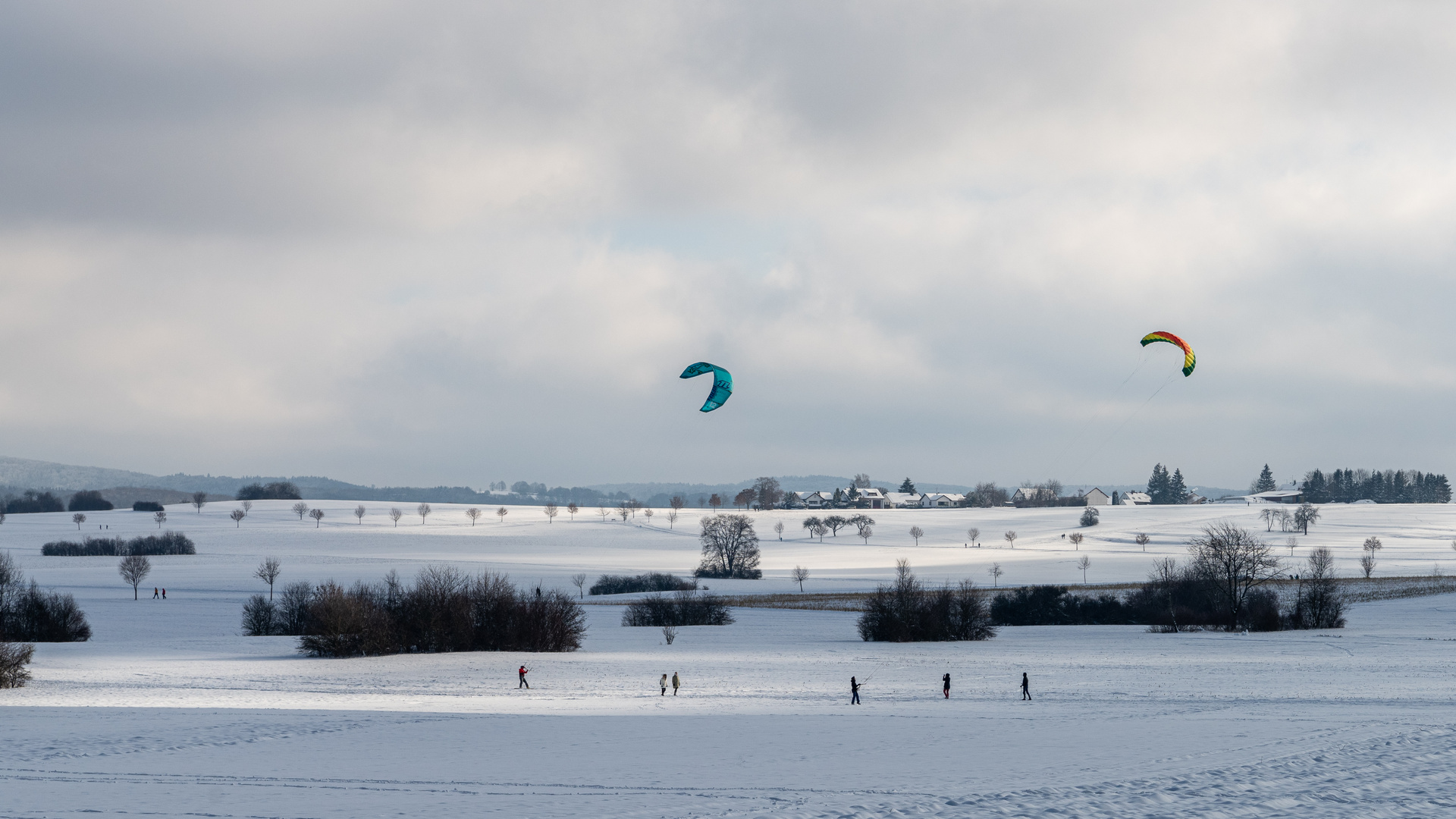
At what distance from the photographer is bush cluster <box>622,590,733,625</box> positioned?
201ft

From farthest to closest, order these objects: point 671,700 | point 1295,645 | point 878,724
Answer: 1. point 1295,645
2. point 671,700
3. point 878,724

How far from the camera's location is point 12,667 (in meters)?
31.6

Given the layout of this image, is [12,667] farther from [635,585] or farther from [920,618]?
[635,585]

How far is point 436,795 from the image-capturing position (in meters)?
15.5

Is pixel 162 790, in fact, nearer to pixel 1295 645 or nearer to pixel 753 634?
pixel 753 634

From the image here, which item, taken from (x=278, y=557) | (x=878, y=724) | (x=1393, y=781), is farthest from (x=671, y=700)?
(x=278, y=557)

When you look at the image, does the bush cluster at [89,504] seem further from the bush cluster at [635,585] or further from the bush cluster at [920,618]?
the bush cluster at [920,618]

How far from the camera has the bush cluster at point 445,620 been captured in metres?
42.8

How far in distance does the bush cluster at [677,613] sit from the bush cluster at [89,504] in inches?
5330

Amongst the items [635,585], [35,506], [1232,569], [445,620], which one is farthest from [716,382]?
[35,506]

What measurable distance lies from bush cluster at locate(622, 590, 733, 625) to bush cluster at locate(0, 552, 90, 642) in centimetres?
2603

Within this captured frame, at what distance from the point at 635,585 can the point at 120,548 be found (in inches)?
2231

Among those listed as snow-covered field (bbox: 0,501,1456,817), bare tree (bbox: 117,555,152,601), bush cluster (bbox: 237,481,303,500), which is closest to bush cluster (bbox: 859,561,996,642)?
snow-covered field (bbox: 0,501,1456,817)

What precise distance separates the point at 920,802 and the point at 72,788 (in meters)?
11.5
